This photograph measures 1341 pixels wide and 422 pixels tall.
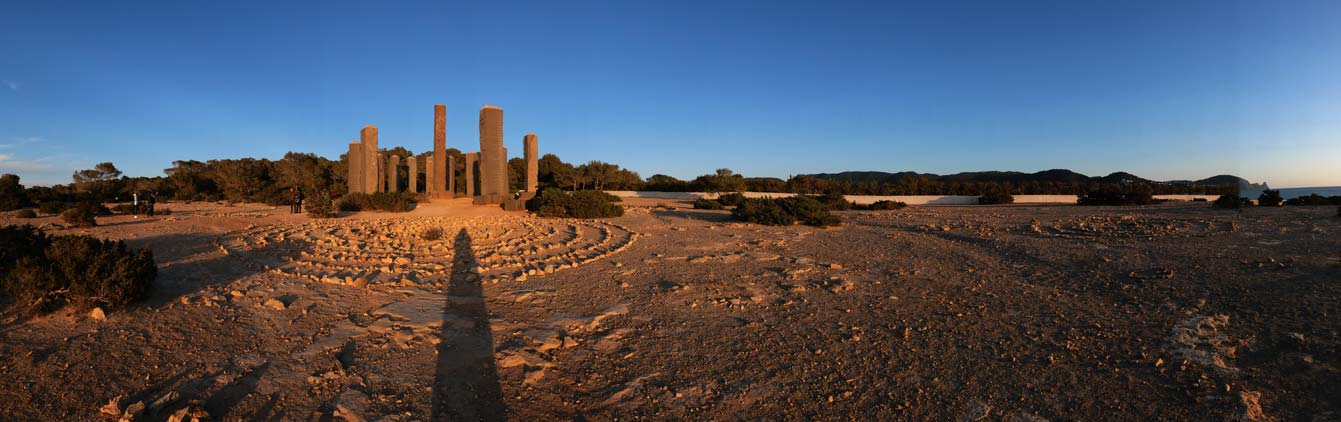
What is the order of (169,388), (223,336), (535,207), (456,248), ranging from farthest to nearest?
(535,207)
(456,248)
(223,336)
(169,388)

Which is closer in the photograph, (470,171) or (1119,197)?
(1119,197)

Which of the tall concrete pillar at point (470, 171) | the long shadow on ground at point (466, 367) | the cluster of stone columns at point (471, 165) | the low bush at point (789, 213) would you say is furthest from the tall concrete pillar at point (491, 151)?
the long shadow on ground at point (466, 367)

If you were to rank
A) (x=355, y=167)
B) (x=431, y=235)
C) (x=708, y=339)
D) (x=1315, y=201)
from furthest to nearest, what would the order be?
1. (x=355, y=167)
2. (x=1315, y=201)
3. (x=431, y=235)
4. (x=708, y=339)

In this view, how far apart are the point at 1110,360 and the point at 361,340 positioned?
5598 mm

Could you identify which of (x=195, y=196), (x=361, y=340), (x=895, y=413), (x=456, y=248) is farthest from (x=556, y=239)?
(x=195, y=196)

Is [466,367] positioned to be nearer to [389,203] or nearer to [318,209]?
[318,209]

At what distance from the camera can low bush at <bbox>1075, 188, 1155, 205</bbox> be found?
22.1m

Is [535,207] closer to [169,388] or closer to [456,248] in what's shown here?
[456,248]

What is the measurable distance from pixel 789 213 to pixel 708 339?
10615mm

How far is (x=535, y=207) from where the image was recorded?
59.2 ft

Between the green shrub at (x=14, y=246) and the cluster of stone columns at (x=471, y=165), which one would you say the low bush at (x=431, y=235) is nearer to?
the green shrub at (x=14, y=246)

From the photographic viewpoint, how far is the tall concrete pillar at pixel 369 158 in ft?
72.6

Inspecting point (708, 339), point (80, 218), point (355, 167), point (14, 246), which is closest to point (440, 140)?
point (355, 167)

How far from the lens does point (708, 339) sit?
4.39 meters
